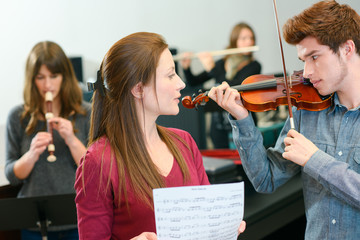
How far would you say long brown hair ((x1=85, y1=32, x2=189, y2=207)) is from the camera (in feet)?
3.88

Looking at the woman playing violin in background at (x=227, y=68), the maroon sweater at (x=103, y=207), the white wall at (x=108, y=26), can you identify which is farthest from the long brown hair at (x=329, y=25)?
the white wall at (x=108, y=26)

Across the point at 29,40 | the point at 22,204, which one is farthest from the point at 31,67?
the point at 29,40

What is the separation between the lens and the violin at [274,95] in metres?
1.37

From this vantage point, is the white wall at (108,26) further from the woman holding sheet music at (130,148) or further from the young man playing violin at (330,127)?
the woman holding sheet music at (130,148)

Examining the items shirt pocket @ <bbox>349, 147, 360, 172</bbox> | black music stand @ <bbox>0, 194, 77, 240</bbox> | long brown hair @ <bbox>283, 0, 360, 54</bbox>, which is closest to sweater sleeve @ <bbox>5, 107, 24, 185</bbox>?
black music stand @ <bbox>0, 194, 77, 240</bbox>

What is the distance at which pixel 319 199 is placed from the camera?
52.4 inches

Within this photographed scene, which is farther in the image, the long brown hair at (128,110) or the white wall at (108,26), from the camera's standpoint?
the white wall at (108,26)

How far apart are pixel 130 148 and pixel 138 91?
0.54ft

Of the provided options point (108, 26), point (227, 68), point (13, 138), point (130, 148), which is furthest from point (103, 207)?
point (108, 26)

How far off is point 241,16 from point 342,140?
383cm

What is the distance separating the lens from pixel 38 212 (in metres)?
1.78

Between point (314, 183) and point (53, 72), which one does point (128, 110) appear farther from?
point (53, 72)

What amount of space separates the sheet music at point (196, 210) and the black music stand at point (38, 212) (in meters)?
0.88

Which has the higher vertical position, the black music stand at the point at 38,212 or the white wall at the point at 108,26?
the white wall at the point at 108,26
